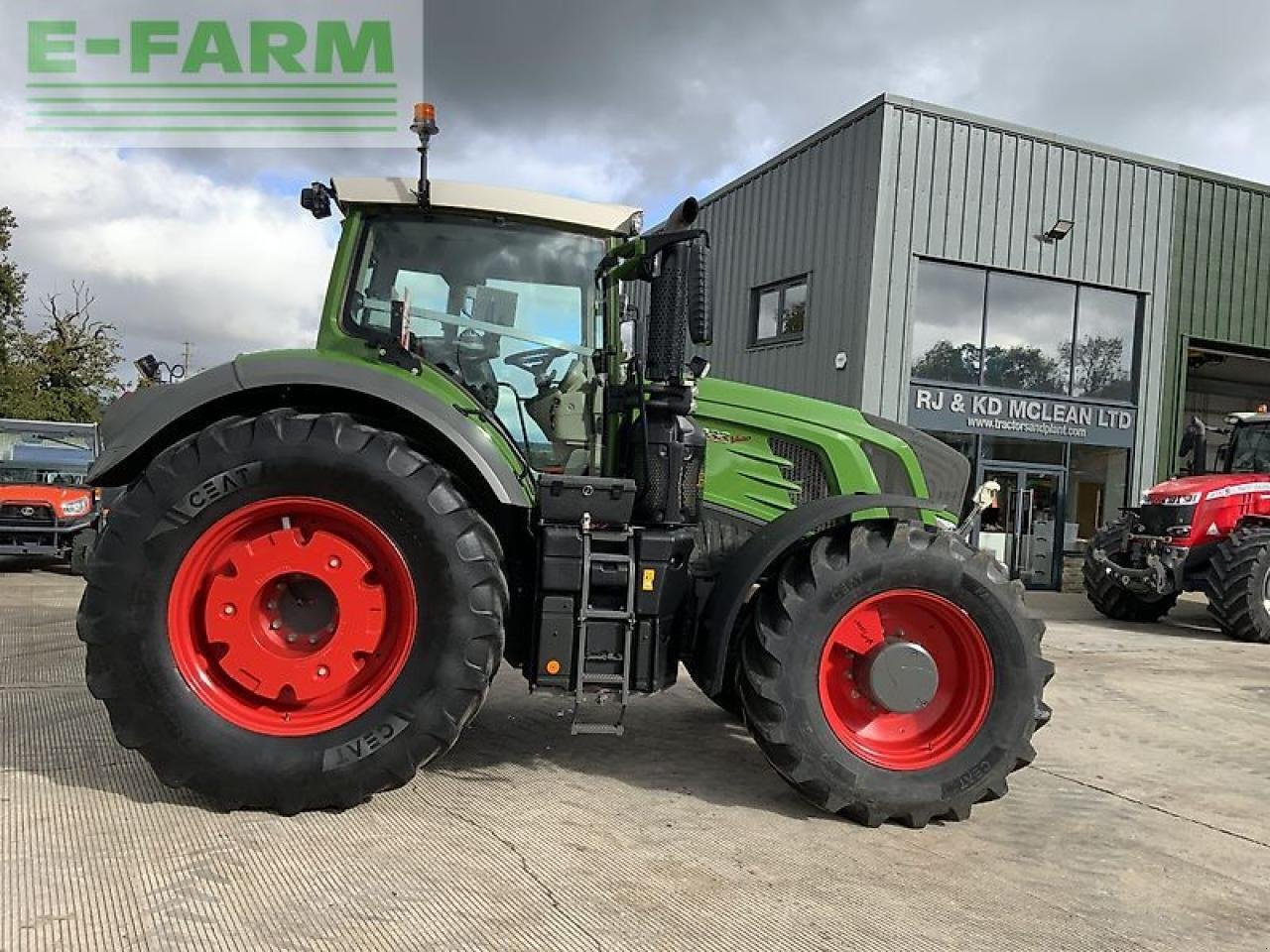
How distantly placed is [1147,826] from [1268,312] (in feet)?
48.0

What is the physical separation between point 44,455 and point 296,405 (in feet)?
34.4

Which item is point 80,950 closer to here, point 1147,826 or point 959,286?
point 1147,826

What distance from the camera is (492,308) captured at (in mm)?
3955

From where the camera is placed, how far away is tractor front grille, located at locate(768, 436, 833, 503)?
426 centimetres

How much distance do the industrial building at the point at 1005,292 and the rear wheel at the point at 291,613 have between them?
9707mm

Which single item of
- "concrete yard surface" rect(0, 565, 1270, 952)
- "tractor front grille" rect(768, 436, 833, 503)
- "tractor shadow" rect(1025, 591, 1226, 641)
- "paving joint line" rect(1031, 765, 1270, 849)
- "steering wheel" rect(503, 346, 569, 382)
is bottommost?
"tractor shadow" rect(1025, 591, 1226, 641)

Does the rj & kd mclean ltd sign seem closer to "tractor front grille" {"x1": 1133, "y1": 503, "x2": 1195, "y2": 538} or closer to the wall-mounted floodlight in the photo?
the wall-mounted floodlight

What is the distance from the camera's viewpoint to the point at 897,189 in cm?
1228

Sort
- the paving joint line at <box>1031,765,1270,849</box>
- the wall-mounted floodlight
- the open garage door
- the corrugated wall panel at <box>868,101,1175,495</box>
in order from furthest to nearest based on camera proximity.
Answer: the open garage door, the wall-mounted floodlight, the corrugated wall panel at <box>868,101,1175,495</box>, the paving joint line at <box>1031,765,1270,849</box>

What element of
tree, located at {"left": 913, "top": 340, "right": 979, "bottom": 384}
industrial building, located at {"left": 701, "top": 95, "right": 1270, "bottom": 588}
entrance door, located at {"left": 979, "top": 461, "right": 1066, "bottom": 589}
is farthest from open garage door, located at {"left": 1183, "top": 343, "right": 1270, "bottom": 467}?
tree, located at {"left": 913, "top": 340, "right": 979, "bottom": 384}

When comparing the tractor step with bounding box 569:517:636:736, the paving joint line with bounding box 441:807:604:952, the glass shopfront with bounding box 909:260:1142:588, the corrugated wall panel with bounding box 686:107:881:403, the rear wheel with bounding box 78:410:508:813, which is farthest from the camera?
the glass shopfront with bounding box 909:260:1142:588

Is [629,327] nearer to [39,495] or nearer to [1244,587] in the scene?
[1244,587]

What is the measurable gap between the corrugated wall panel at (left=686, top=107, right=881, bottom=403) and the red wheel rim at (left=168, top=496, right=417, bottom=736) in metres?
9.78

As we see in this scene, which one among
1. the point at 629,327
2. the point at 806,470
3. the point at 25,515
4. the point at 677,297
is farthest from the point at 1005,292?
the point at 25,515
